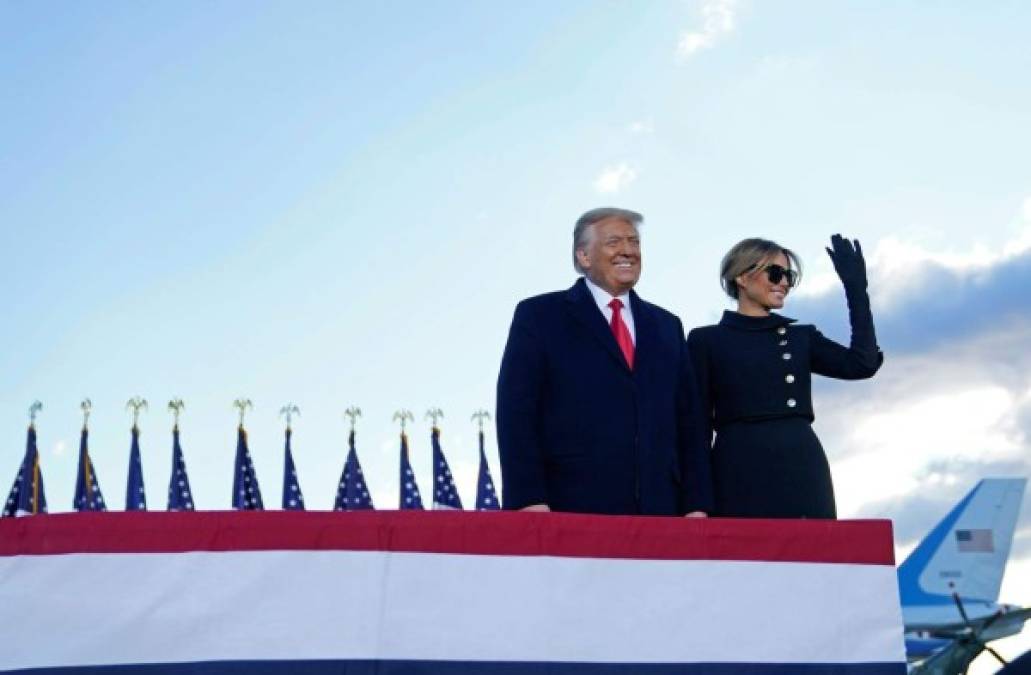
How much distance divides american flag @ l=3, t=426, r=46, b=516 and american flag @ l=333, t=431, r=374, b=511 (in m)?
5.77

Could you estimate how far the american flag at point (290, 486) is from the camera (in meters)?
26.0

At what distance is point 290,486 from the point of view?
2628 cm

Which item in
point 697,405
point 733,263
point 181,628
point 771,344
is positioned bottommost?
point 181,628

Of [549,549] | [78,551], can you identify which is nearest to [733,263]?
[549,549]

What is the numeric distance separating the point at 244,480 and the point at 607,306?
22.4m

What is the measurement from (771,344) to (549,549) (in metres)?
1.60

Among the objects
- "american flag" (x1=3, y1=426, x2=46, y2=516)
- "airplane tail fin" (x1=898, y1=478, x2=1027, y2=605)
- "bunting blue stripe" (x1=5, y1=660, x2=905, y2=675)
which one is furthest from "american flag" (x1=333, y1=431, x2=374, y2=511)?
"bunting blue stripe" (x1=5, y1=660, x2=905, y2=675)

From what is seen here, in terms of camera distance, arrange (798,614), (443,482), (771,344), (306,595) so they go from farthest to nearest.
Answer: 1. (443,482)
2. (771,344)
3. (798,614)
4. (306,595)

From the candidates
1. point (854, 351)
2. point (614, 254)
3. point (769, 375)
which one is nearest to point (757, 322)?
point (769, 375)

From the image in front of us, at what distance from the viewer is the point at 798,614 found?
118 inches

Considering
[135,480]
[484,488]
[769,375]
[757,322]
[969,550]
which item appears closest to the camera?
[769,375]

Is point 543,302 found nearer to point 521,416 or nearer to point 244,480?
point 521,416

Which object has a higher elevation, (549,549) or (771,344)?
(771,344)

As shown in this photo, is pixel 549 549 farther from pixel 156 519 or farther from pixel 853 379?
pixel 853 379
